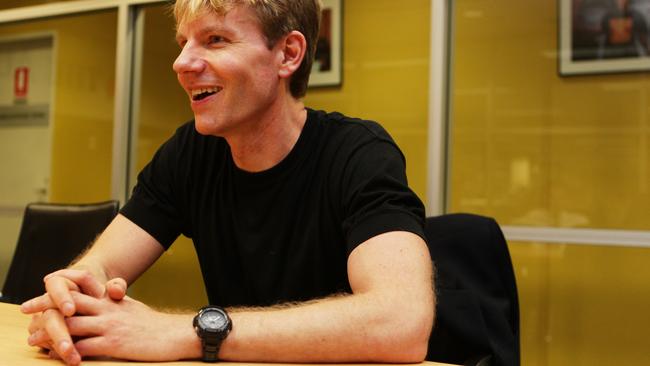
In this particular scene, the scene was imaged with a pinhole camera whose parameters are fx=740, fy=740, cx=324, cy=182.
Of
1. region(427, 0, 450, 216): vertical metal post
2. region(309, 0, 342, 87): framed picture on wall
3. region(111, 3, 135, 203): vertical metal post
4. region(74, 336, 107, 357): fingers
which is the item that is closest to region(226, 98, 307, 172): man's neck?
region(74, 336, 107, 357): fingers

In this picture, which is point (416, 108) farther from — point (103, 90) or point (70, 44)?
point (70, 44)

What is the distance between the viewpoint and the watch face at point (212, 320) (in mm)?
1157

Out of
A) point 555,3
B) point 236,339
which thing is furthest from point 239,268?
point 555,3

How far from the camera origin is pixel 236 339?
117 centimetres

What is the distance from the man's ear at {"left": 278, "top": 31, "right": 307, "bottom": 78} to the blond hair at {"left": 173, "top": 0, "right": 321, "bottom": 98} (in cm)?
2

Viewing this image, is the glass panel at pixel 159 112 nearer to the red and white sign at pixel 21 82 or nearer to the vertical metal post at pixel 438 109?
the red and white sign at pixel 21 82

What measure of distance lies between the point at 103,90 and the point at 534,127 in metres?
2.56

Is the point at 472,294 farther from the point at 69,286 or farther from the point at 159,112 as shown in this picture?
the point at 159,112

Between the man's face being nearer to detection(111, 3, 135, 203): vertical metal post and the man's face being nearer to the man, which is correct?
the man

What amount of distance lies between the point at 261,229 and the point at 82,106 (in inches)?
127

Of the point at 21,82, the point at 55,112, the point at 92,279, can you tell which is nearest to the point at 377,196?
the point at 92,279

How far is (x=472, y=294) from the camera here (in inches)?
61.3

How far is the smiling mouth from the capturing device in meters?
1.60

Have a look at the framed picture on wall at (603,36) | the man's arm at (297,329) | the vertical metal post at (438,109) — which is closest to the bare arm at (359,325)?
the man's arm at (297,329)
